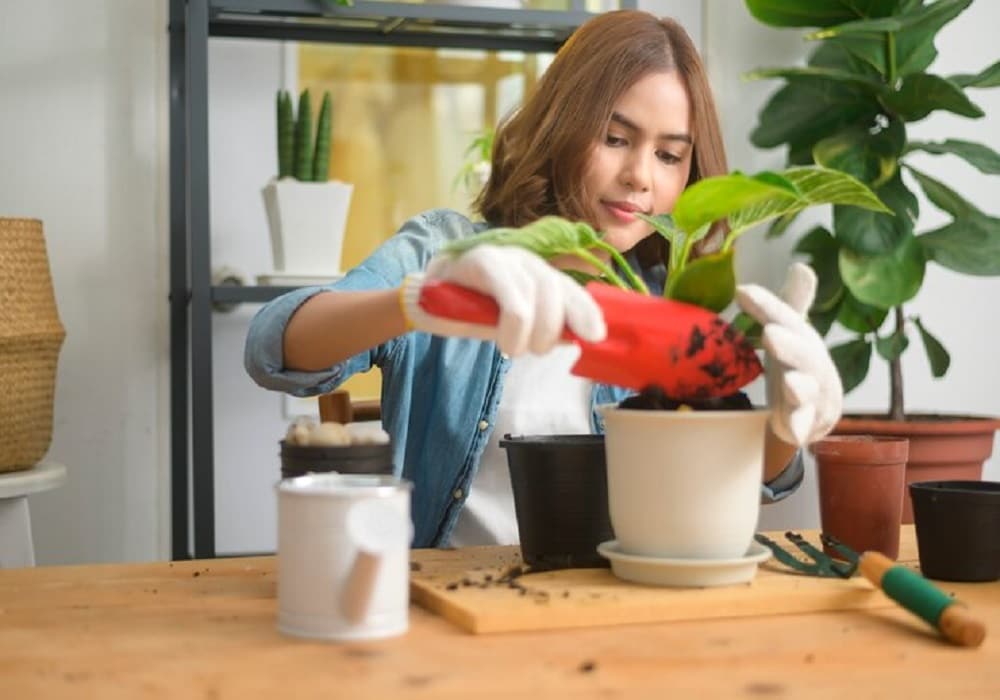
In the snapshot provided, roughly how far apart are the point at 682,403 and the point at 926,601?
0.77 feet

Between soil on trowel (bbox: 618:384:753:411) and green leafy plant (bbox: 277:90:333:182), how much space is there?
4.65 feet

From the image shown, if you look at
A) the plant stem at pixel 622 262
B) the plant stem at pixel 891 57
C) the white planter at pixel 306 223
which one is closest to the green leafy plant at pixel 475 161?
the white planter at pixel 306 223

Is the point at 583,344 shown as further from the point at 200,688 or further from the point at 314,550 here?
the point at 200,688

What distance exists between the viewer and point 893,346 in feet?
8.09

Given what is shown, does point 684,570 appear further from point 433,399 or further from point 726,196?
point 433,399

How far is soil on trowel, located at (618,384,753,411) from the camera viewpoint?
997 millimetres

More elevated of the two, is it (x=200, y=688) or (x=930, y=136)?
(x=930, y=136)

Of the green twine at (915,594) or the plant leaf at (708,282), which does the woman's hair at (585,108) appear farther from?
the green twine at (915,594)

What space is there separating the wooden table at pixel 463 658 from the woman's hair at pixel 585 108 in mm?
801

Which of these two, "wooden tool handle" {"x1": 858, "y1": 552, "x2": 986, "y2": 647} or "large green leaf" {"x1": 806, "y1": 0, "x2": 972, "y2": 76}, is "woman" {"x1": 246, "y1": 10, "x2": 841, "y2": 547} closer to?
"wooden tool handle" {"x1": 858, "y1": 552, "x2": 986, "y2": 647}

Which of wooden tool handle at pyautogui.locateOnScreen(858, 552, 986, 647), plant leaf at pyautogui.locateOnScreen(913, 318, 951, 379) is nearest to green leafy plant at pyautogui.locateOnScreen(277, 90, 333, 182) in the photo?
plant leaf at pyautogui.locateOnScreen(913, 318, 951, 379)

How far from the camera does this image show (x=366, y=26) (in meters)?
2.39

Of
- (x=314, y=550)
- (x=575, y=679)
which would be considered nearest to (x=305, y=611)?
(x=314, y=550)

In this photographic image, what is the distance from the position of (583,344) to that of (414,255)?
0.68 m
